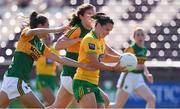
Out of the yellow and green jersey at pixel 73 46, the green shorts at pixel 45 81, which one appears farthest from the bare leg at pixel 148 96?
the yellow and green jersey at pixel 73 46

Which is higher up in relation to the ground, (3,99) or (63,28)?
(63,28)

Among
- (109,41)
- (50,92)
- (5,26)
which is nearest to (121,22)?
(109,41)

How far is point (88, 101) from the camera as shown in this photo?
28.4ft

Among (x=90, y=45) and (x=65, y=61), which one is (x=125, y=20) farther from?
(x=90, y=45)

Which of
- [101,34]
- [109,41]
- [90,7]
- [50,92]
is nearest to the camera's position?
[101,34]

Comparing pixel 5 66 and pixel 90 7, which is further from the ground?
pixel 90 7

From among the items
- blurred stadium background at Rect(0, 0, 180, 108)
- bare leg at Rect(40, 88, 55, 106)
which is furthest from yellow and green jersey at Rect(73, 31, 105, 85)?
blurred stadium background at Rect(0, 0, 180, 108)

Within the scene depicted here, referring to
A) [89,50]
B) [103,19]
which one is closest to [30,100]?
[89,50]

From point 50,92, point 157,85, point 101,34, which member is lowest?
point 157,85

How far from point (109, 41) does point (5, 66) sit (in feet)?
10.8

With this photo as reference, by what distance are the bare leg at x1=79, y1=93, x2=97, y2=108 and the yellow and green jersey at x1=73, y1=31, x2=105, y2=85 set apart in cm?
23

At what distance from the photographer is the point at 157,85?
1582 cm

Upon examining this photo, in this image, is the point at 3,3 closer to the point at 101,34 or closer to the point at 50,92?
the point at 50,92

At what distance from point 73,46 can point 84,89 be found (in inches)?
63.9
